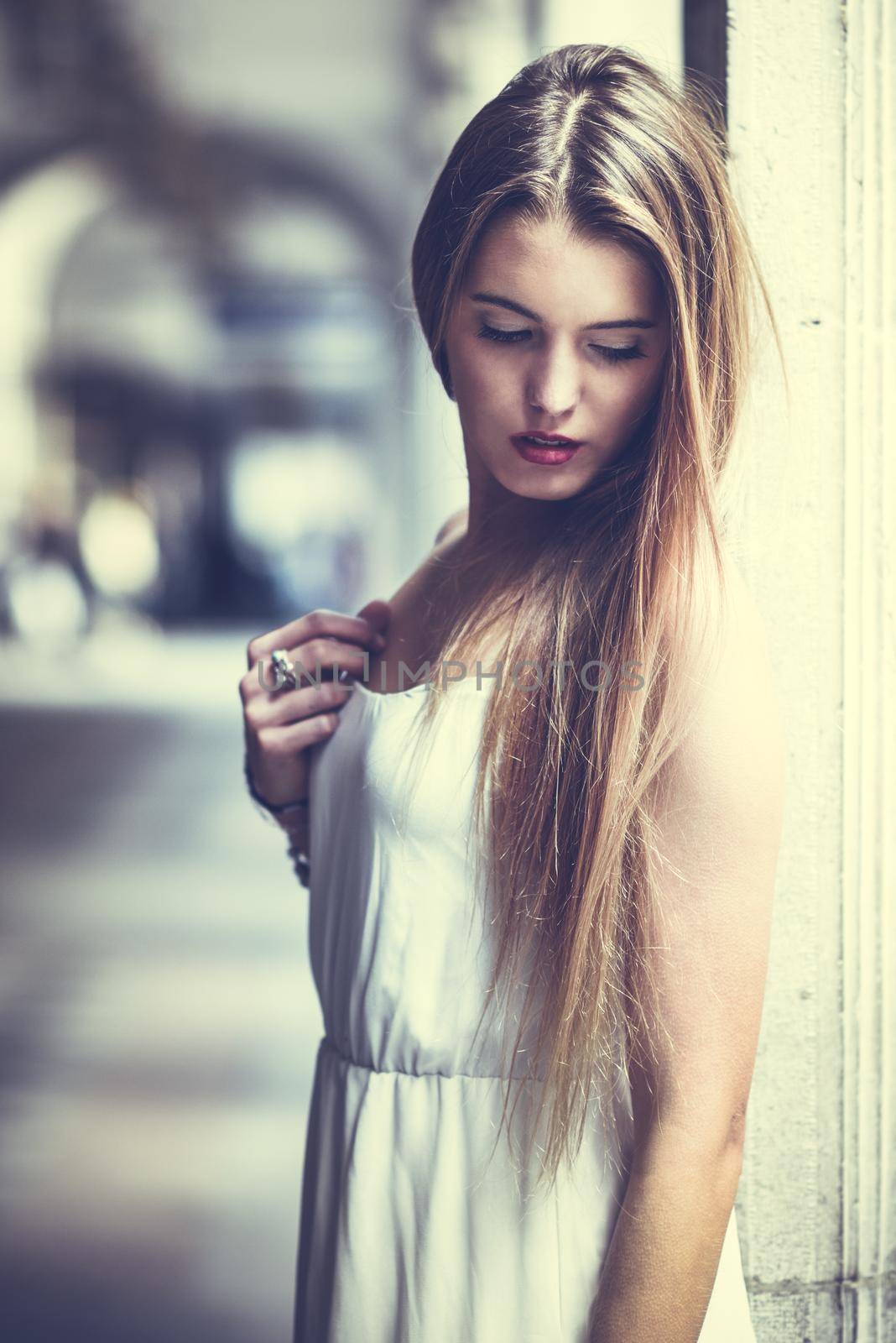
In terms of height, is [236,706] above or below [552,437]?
above

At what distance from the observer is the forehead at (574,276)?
37.2 inches

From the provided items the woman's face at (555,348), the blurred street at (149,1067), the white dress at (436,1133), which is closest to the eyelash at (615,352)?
the woman's face at (555,348)

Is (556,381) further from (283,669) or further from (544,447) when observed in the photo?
(283,669)

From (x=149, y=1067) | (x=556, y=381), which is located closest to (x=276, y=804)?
(x=556, y=381)

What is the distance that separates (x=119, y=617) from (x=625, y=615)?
59.0 feet

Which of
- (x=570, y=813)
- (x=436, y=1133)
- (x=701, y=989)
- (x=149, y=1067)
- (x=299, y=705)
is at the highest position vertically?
(x=299, y=705)

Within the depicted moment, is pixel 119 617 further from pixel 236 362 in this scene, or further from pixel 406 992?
pixel 406 992

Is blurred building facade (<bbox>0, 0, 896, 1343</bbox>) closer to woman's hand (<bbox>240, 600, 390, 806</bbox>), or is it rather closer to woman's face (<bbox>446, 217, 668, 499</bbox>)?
woman's face (<bbox>446, 217, 668, 499</bbox>)

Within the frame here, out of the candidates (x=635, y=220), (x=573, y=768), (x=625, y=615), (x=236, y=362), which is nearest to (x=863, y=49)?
(x=635, y=220)

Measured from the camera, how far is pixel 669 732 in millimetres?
952

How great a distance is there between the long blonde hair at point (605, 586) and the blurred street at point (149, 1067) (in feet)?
6.26

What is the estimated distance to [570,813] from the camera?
103 centimetres

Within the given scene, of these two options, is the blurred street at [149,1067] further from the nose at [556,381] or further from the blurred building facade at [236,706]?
the nose at [556,381]

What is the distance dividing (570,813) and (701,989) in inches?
7.3
